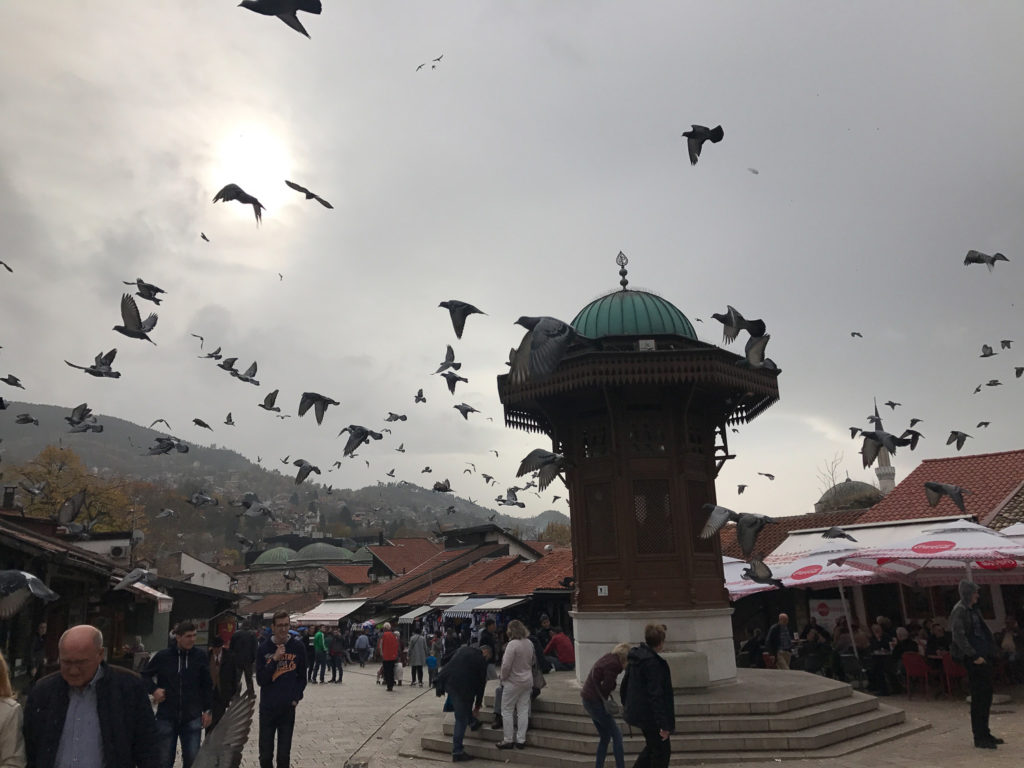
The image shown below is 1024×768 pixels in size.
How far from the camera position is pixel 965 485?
907 inches

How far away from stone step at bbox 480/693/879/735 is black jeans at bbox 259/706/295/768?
409cm

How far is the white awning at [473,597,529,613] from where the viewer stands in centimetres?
2782

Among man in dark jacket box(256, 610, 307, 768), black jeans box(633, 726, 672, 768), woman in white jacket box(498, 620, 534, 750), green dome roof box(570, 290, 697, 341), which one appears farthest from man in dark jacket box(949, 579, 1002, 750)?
man in dark jacket box(256, 610, 307, 768)

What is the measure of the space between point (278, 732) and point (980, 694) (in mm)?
8133

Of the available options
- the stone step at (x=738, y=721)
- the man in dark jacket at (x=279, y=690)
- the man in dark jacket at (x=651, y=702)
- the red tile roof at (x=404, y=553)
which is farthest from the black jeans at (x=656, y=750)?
the red tile roof at (x=404, y=553)

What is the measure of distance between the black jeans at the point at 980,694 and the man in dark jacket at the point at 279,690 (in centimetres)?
779

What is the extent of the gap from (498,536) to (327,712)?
30154 millimetres

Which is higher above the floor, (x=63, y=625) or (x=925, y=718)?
(x=63, y=625)

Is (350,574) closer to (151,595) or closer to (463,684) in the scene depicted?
(151,595)

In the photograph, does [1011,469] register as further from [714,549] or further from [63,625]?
[63,625]

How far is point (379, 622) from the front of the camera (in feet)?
132

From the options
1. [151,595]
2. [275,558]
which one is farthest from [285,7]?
[275,558]

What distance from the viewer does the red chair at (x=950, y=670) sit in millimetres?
13305

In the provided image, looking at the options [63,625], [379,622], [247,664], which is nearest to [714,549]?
[247,664]
